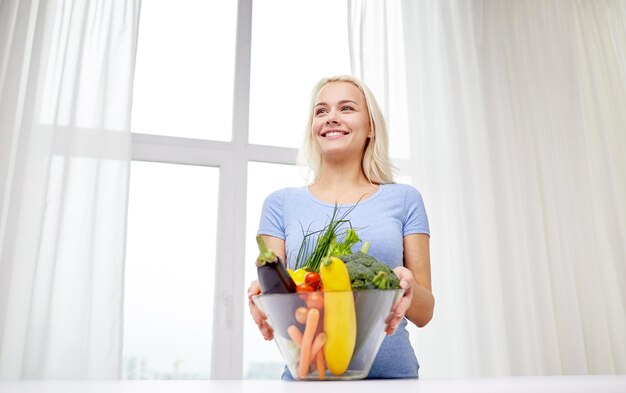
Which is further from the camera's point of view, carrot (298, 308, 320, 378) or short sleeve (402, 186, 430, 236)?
short sleeve (402, 186, 430, 236)

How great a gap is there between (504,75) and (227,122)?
142 cm

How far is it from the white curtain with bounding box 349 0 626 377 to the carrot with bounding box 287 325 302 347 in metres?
1.77

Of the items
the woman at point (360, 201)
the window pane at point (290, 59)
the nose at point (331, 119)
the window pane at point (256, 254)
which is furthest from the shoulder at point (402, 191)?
the window pane at point (290, 59)

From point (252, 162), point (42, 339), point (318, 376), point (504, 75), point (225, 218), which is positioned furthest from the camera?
point (504, 75)

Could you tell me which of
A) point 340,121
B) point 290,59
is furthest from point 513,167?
point 340,121

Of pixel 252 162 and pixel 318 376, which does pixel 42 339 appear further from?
pixel 318 376

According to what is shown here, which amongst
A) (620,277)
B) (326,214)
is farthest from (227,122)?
(620,277)

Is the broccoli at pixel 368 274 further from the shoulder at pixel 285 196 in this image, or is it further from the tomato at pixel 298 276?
the shoulder at pixel 285 196

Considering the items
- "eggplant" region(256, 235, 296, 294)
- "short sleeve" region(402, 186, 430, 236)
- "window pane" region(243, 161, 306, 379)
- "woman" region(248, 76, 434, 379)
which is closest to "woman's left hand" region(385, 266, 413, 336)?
"eggplant" region(256, 235, 296, 294)

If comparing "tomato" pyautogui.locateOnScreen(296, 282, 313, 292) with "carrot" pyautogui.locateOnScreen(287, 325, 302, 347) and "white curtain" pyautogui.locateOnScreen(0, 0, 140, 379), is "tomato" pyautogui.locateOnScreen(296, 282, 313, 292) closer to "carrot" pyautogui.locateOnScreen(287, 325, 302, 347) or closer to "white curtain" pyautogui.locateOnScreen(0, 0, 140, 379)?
"carrot" pyautogui.locateOnScreen(287, 325, 302, 347)

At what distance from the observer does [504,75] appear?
2766 millimetres

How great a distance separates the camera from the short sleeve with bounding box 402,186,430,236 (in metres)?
1.31

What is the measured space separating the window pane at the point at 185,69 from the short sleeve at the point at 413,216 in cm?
135

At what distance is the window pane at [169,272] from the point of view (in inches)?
86.4
